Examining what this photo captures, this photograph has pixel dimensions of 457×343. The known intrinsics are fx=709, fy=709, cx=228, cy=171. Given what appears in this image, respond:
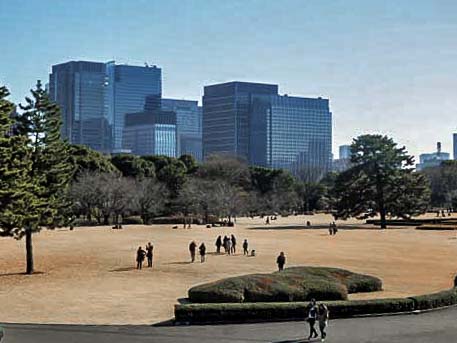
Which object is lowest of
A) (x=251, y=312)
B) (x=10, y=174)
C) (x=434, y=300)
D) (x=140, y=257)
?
(x=251, y=312)

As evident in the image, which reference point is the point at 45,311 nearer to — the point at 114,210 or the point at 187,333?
the point at 187,333

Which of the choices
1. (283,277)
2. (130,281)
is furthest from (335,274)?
(130,281)

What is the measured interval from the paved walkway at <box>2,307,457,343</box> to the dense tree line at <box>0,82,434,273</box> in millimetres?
15387

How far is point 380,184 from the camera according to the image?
91.8 m

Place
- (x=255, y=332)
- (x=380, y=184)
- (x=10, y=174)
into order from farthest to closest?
(x=380, y=184) < (x=10, y=174) < (x=255, y=332)

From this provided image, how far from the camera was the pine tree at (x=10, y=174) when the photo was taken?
37.0 m

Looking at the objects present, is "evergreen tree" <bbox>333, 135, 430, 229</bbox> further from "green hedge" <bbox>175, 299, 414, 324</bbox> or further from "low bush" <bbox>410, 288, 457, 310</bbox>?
"green hedge" <bbox>175, 299, 414, 324</bbox>

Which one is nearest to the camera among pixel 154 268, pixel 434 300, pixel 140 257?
pixel 434 300

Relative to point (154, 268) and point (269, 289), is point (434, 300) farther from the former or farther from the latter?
point (154, 268)

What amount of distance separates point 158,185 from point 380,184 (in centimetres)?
3380

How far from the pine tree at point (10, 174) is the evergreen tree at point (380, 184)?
2337 inches

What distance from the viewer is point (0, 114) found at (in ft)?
121

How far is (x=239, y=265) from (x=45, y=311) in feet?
55.9

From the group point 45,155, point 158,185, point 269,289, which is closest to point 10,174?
point 45,155
